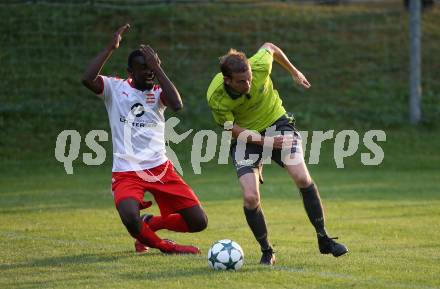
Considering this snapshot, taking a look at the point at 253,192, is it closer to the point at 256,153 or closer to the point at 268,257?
the point at 256,153

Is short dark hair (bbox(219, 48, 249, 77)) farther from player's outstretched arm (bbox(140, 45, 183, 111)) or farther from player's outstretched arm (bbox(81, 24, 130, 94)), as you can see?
player's outstretched arm (bbox(81, 24, 130, 94))

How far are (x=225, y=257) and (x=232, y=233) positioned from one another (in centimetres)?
318

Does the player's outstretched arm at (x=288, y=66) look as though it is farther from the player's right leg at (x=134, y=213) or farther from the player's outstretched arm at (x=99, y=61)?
the player's right leg at (x=134, y=213)

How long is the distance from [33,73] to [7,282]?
619 inches

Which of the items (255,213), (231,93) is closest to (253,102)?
(231,93)

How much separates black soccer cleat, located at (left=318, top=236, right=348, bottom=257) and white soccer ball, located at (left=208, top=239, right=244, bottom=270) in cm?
89

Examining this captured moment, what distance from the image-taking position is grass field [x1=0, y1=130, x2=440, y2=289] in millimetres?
8117

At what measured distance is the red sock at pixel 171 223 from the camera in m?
9.82

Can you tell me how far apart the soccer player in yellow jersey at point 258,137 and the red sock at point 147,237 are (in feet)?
3.43

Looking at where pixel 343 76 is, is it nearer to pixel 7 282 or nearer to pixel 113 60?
pixel 113 60

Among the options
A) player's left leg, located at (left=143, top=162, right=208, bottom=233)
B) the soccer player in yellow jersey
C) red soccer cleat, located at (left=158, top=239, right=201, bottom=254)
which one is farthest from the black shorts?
red soccer cleat, located at (left=158, top=239, right=201, bottom=254)

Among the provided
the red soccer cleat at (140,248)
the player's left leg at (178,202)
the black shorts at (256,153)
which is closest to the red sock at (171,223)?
the player's left leg at (178,202)

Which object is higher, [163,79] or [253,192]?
[163,79]

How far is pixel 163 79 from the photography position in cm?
923
